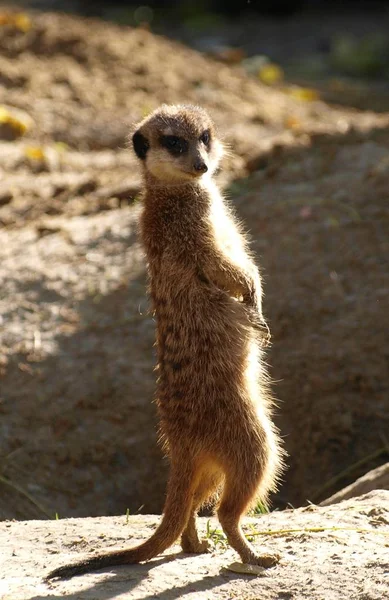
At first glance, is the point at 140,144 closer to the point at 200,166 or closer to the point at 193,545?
the point at 200,166

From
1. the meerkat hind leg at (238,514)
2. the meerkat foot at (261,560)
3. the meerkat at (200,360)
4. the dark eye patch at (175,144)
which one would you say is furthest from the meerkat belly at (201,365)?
the dark eye patch at (175,144)

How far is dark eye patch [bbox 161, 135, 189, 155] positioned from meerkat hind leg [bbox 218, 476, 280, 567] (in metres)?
1.11

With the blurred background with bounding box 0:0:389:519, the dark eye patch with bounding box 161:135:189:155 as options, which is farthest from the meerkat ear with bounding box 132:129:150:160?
the blurred background with bounding box 0:0:389:519

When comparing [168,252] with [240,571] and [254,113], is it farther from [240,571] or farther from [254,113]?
[254,113]

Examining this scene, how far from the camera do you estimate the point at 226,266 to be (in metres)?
3.13

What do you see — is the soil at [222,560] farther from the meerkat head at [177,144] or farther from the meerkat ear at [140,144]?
the meerkat ear at [140,144]

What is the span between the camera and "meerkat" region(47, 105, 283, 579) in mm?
2863

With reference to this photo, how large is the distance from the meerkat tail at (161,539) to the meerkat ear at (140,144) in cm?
116

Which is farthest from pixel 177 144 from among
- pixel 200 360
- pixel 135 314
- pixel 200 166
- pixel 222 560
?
pixel 135 314

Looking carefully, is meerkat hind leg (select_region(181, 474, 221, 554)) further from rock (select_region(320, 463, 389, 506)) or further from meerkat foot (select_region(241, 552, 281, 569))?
rock (select_region(320, 463, 389, 506))

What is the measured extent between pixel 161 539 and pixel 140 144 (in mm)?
1370

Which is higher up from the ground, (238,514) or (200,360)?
(200,360)

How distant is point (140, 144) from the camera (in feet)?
11.4

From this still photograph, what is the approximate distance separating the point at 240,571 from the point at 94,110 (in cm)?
608
